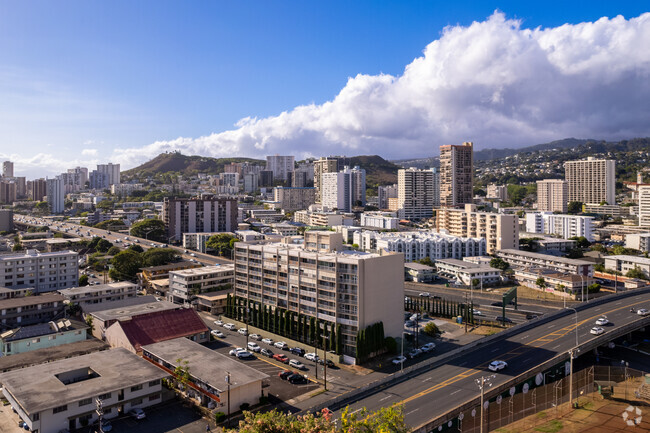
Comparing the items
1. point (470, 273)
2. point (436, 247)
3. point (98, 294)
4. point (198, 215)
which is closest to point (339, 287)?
point (98, 294)

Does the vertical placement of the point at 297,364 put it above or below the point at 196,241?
below

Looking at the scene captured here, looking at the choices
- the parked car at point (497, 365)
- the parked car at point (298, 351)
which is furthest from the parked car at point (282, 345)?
the parked car at point (497, 365)

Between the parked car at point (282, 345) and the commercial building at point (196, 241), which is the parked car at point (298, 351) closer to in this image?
the parked car at point (282, 345)

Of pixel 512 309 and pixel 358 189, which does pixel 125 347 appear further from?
pixel 358 189

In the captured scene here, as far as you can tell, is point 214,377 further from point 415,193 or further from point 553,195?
point 553,195

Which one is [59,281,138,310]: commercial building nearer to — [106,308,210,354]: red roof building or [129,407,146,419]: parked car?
[106,308,210,354]: red roof building

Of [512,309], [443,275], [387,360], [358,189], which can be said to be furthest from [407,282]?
[358,189]
